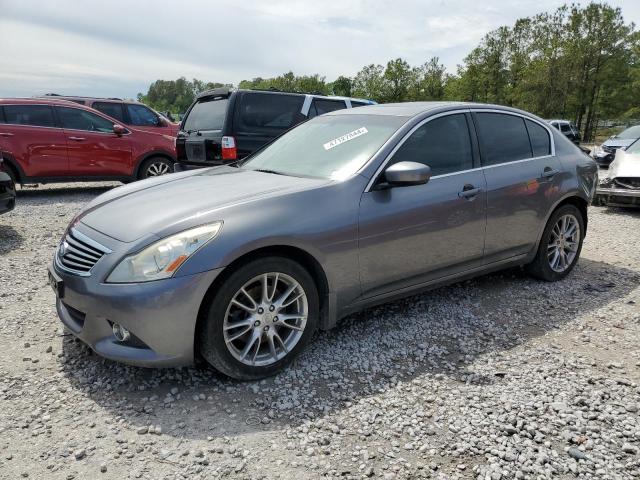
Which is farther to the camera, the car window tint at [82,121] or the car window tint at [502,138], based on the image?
the car window tint at [82,121]

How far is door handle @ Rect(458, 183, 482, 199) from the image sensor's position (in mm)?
3854

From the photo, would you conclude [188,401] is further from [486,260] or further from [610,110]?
[610,110]

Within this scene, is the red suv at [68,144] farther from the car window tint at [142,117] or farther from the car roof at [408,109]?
the car roof at [408,109]

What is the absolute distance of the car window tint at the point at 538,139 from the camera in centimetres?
465

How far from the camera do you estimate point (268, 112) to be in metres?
8.09

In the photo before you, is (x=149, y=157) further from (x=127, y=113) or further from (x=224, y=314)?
(x=224, y=314)

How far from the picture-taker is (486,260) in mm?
4207

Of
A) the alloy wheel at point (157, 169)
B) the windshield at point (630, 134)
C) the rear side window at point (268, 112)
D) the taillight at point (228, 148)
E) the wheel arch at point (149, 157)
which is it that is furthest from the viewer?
the windshield at point (630, 134)

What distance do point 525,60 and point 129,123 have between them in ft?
125

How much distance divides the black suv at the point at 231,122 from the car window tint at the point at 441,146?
3.95 m

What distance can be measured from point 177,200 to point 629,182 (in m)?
8.38

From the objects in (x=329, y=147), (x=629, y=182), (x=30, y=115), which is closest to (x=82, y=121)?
(x=30, y=115)

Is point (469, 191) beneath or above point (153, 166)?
above

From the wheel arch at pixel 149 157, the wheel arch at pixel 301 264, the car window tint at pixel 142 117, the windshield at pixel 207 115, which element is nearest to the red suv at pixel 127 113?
the car window tint at pixel 142 117
